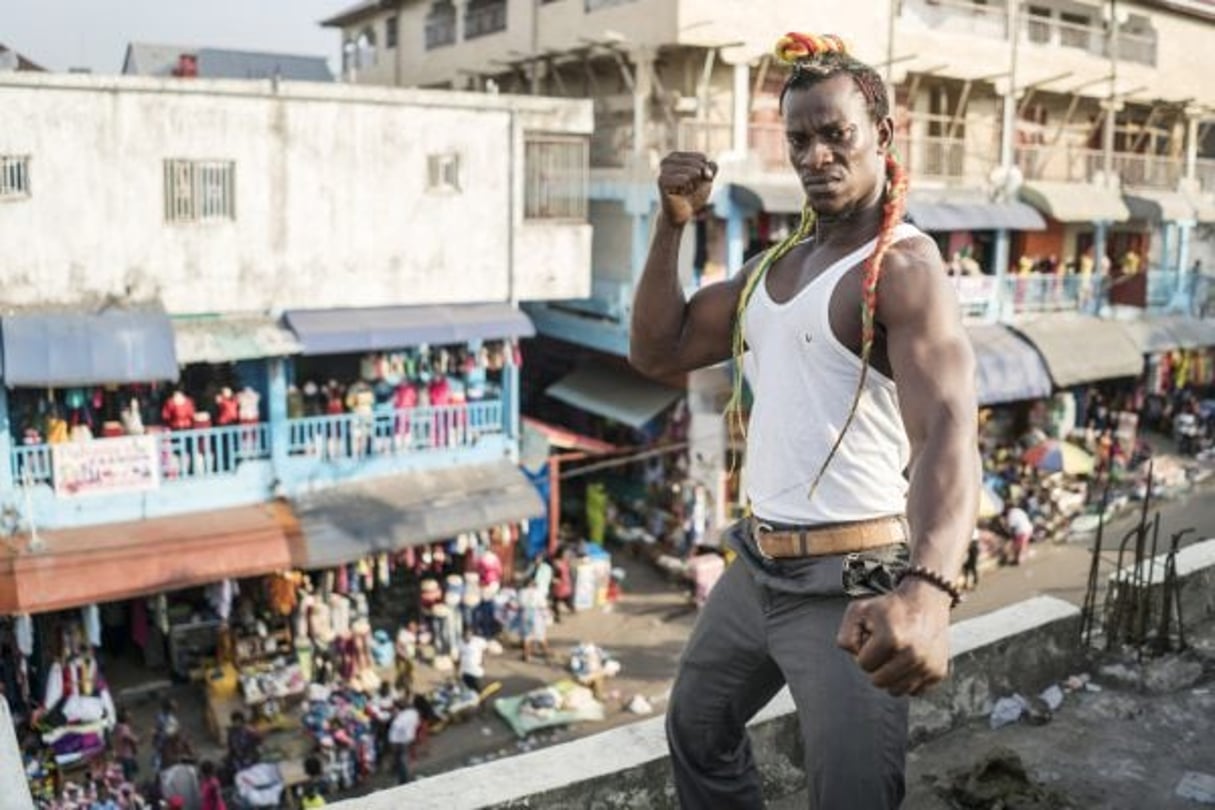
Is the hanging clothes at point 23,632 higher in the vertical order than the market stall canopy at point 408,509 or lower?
lower

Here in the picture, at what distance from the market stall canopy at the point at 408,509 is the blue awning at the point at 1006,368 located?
939 centimetres

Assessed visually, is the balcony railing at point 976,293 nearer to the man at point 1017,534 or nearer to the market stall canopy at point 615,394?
→ the man at point 1017,534

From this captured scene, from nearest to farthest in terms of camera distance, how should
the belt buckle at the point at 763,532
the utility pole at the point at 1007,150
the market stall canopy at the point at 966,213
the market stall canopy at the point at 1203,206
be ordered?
the belt buckle at the point at 763,532, the market stall canopy at the point at 966,213, the utility pole at the point at 1007,150, the market stall canopy at the point at 1203,206

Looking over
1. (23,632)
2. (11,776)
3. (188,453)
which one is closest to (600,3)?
(188,453)

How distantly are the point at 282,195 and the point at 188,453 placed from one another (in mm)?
3454

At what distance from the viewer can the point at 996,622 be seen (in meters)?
5.29

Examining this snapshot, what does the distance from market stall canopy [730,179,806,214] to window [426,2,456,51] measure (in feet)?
34.6

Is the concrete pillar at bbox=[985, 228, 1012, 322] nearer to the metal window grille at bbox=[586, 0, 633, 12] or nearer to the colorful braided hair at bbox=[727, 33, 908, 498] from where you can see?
the metal window grille at bbox=[586, 0, 633, 12]

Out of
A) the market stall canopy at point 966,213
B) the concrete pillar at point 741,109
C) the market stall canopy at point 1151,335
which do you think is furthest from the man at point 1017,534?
the concrete pillar at point 741,109

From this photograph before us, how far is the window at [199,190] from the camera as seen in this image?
13.8m

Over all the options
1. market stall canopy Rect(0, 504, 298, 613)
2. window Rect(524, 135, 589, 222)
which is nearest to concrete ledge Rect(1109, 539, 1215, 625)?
market stall canopy Rect(0, 504, 298, 613)

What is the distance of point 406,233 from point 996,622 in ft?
38.6

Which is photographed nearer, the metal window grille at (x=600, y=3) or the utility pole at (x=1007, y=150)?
the metal window grille at (x=600, y=3)

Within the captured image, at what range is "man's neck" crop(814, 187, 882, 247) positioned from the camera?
9.30ft
